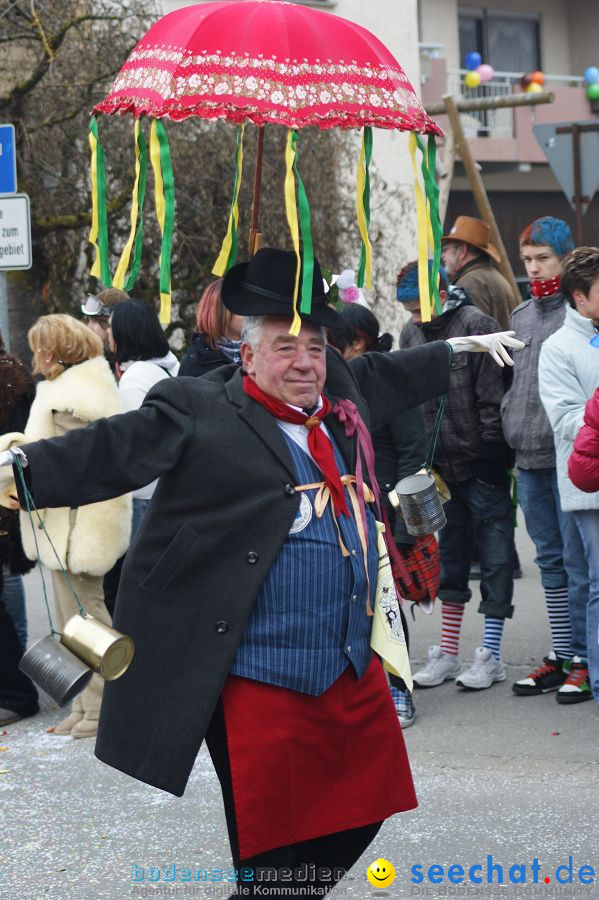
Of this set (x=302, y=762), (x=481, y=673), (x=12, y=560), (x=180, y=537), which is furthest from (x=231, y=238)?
(x=481, y=673)

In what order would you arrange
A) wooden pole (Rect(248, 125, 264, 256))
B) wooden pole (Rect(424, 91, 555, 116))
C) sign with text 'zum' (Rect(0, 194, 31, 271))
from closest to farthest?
wooden pole (Rect(248, 125, 264, 256)), sign with text 'zum' (Rect(0, 194, 31, 271)), wooden pole (Rect(424, 91, 555, 116))

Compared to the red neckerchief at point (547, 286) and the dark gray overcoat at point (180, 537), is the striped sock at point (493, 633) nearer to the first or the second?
the red neckerchief at point (547, 286)

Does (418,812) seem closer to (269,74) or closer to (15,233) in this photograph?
(269,74)

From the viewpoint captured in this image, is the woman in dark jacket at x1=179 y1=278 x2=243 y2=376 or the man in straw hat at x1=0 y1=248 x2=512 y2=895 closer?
the man in straw hat at x1=0 y1=248 x2=512 y2=895

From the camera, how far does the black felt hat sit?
330 centimetres

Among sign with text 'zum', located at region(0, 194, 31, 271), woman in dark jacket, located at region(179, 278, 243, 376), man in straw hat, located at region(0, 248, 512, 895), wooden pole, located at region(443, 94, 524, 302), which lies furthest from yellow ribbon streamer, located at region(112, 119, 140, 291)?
wooden pole, located at region(443, 94, 524, 302)

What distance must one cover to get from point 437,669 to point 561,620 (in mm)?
673

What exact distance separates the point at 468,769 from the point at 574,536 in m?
1.21

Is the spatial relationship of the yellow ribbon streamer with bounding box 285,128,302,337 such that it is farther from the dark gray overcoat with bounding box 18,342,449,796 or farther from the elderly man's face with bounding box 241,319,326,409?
the dark gray overcoat with bounding box 18,342,449,796

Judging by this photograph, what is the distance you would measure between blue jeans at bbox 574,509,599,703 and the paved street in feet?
0.94

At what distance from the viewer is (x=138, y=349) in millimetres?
6602

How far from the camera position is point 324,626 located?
3.26 metres

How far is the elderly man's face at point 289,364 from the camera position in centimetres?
333

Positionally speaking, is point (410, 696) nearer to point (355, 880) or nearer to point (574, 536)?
point (574, 536)
